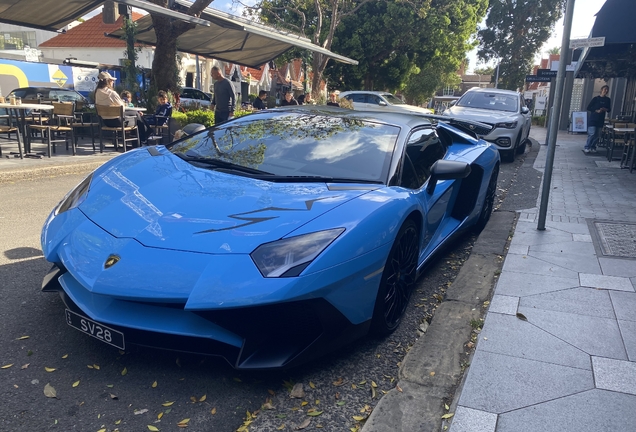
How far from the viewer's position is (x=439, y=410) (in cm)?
235

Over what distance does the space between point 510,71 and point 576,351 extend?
5116 centimetres

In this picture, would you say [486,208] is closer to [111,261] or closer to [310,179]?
[310,179]

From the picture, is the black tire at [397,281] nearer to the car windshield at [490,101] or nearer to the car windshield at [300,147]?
the car windshield at [300,147]

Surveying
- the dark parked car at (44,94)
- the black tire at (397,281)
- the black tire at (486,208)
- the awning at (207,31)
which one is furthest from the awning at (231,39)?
the black tire at (397,281)

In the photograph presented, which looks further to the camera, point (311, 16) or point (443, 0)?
point (443, 0)

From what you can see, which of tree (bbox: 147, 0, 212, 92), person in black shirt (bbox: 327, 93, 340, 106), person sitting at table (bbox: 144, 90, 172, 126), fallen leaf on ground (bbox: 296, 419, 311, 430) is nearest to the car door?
fallen leaf on ground (bbox: 296, 419, 311, 430)

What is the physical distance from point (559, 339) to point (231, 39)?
628 inches

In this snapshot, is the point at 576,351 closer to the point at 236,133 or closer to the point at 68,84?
the point at 236,133

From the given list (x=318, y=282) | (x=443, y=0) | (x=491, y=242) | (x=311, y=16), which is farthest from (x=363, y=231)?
(x=443, y=0)

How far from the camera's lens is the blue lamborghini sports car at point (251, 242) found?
2252mm

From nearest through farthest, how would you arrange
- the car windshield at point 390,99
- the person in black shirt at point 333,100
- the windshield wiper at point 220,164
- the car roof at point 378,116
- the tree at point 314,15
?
the windshield wiper at point 220,164 < the car roof at point 378,116 < the person in black shirt at point 333,100 < the car windshield at point 390,99 < the tree at point 314,15

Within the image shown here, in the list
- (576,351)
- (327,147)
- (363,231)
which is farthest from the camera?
(327,147)

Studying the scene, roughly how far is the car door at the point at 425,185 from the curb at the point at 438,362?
40 cm

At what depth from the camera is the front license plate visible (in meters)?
2.29
